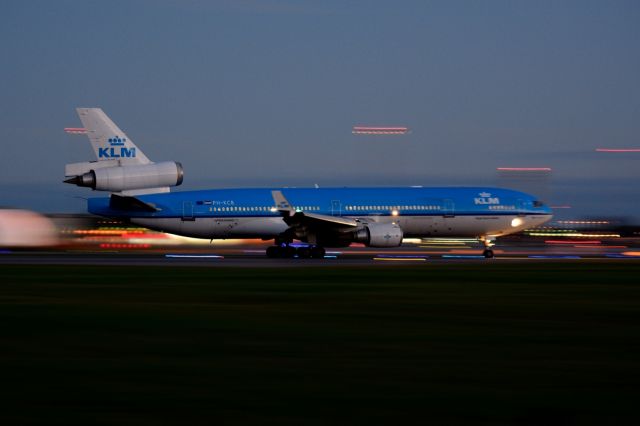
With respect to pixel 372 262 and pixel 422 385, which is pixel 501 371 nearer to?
pixel 422 385

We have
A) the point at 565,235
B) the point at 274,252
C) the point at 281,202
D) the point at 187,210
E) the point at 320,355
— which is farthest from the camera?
the point at 565,235

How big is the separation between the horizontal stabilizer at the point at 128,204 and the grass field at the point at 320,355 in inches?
729

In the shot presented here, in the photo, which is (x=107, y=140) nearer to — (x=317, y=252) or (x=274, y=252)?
(x=274, y=252)

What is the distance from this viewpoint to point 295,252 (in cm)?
4462

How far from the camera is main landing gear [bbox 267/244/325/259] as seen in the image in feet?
144

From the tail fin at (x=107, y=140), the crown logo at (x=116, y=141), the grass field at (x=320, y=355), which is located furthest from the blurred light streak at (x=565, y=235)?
the grass field at (x=320, y=355)

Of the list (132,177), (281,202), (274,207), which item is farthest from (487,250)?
(132,177)

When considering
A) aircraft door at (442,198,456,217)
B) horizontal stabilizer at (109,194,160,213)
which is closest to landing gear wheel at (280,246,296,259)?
horizontal stabilizer at (109,194,160,213)

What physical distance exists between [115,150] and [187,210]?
483 cm

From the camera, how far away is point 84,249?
194 feet

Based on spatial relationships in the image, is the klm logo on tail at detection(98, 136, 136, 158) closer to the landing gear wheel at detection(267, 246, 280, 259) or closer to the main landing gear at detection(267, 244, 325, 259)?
the landing gear wheel at detection(267, 246, 280, 259)

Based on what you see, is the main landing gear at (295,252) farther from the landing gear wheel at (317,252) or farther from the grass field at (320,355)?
the grass field at (320,355)

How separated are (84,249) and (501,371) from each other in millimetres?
51242

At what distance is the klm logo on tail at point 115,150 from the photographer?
4419 cm
